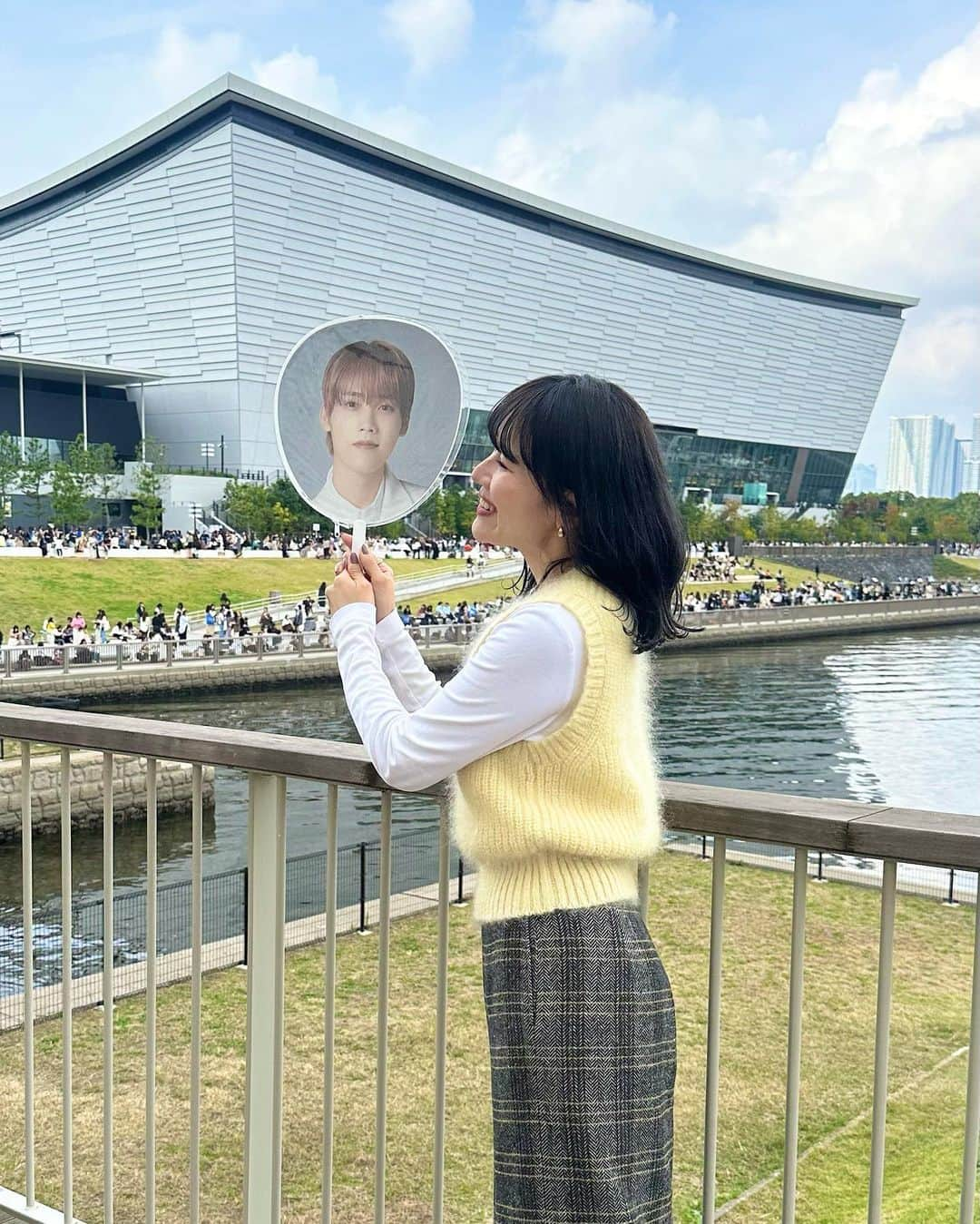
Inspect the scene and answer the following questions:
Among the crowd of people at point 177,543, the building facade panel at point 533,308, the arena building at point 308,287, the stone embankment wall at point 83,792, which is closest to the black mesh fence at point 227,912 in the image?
the stone embankment wall at point 83,792

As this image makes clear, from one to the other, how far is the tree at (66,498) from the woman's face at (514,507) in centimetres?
5097

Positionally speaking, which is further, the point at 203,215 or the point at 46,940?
the point at 203,215

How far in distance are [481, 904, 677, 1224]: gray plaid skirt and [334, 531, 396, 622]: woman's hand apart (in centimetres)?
54

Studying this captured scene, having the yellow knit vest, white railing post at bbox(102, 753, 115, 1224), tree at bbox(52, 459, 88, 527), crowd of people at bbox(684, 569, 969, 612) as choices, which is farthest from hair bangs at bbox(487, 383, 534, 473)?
tree at bbox(52, 459, 88, 527)

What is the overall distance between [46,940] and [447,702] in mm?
10802

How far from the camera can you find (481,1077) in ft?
22.9

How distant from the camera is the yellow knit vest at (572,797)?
161 cm

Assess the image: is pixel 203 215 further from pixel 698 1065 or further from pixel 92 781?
pixel 698 1065

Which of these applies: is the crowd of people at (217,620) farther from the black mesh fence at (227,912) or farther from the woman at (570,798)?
the woman at (570,798)

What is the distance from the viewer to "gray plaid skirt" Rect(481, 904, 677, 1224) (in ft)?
5.27

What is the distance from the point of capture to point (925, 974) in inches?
376

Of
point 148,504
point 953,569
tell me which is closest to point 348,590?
point 148,504

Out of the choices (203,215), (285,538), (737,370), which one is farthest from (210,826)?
(737,370)

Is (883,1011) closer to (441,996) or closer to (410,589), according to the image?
(441,996)
